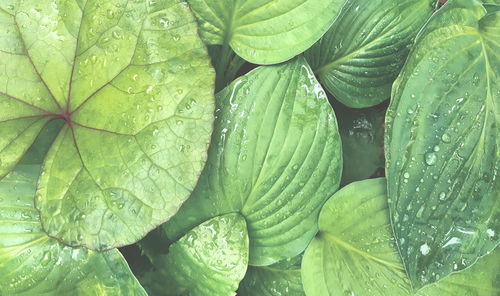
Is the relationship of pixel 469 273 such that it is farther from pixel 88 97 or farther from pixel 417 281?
pixel 88 97

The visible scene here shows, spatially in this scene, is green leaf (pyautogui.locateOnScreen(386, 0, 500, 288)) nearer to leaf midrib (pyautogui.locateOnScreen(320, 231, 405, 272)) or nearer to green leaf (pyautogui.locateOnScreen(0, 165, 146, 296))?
leaf midrib (pyautogui.locateOnScreen(320, 231, 405, 272))

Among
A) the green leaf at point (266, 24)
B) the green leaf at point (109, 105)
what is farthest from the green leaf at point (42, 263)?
the green leaf at point (266, 24)

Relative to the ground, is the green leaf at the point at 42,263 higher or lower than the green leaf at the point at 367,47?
lower

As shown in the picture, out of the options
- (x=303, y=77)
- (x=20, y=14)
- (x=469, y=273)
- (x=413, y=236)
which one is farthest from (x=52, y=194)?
(x=469, y=273)

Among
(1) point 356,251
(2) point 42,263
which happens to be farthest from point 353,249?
(2) point 42,263

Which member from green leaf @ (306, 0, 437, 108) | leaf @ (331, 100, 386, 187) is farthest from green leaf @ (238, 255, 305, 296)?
green leaf @ (306, 0, 437, 108)

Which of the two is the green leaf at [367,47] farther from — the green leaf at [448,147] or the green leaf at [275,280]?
the green leaf at [275,280]
